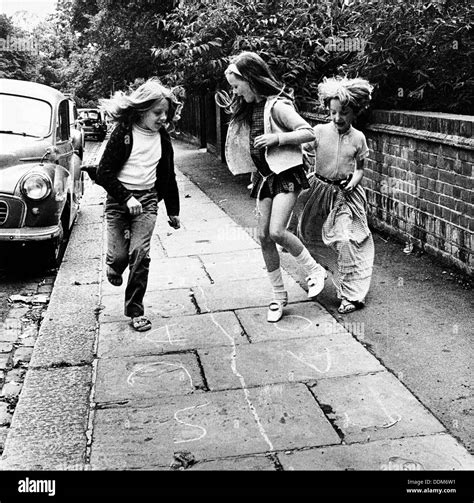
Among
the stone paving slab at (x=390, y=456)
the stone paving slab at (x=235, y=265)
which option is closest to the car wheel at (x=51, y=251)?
the stone paving slab at (x=235, y=265)

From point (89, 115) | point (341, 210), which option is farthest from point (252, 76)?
point (89, 115)

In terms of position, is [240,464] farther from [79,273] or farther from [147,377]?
[79,273]

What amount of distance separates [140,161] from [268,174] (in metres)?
0.89

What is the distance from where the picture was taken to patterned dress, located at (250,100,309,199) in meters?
5.53

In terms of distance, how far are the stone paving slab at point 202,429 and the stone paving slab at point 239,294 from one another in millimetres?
1748

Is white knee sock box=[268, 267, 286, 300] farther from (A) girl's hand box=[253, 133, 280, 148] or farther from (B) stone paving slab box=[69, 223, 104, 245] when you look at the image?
(B) stone paving slab box=[69, 223, 104, 245]

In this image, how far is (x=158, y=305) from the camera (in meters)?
6.27

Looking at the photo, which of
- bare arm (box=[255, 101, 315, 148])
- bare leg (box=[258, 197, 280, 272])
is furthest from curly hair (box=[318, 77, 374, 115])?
bare leg (box=[258, 197, 280, 272])

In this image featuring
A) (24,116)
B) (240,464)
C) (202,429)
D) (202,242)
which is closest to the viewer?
(240,464)

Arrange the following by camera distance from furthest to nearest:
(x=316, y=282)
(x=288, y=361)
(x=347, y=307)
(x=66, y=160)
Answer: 1. (x=66, y=160)
2. (x=316, y=282)
3. (x=347, y=307)
4. (x=288, y=361)

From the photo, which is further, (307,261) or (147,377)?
(307,261)

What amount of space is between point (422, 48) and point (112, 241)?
14.0ft

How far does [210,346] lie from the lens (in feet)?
17.2

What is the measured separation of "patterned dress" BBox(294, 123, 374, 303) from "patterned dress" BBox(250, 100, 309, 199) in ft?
1.37
